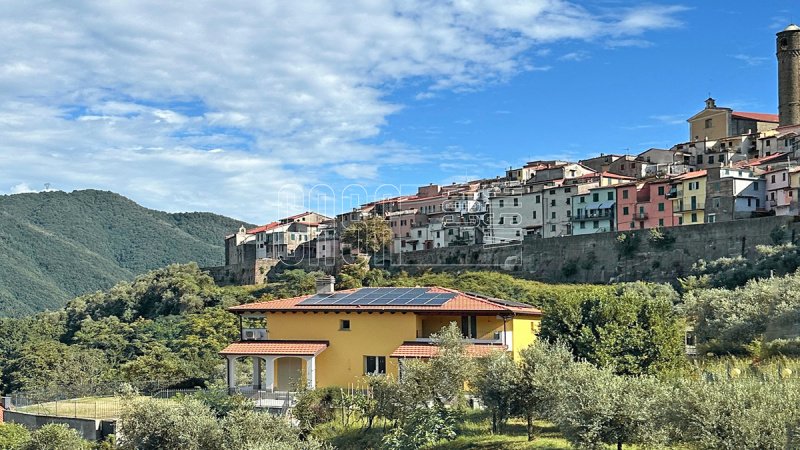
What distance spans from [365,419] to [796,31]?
80.5 metres

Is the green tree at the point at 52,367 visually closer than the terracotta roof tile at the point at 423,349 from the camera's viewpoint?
No

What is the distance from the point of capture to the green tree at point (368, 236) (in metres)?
91.1

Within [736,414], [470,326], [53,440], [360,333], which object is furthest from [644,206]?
[736,414]

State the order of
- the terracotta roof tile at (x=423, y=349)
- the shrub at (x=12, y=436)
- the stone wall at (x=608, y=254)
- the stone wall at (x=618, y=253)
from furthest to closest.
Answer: the stone wall at (x=608, y=254)
the stone wall at (x=618, y=253)
the shrub at (x=12, y=436)
the terracotta roof tile at (x=423, y=349)

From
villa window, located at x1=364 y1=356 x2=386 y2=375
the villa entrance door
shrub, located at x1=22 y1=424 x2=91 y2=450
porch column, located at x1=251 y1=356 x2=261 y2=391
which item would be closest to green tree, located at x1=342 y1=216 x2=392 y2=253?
porch column, located at x1=251 y1=356 x2=261 y2=391

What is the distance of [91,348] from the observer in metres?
74.1

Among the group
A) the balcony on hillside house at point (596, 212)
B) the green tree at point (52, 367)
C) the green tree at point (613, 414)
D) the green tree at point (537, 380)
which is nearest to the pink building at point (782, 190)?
the balcony on hillside house at point (596, 212)

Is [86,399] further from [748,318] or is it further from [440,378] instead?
[748,318]

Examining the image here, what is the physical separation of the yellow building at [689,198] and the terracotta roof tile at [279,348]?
41.6 meters

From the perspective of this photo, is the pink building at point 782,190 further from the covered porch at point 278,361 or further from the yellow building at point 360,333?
the covered porch at point 278,361

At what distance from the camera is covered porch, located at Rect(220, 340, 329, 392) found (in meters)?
32.9

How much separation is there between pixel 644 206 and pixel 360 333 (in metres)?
44.8

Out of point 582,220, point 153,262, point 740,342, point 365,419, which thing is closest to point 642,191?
point 582,220

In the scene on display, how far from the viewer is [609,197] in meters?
76.5
